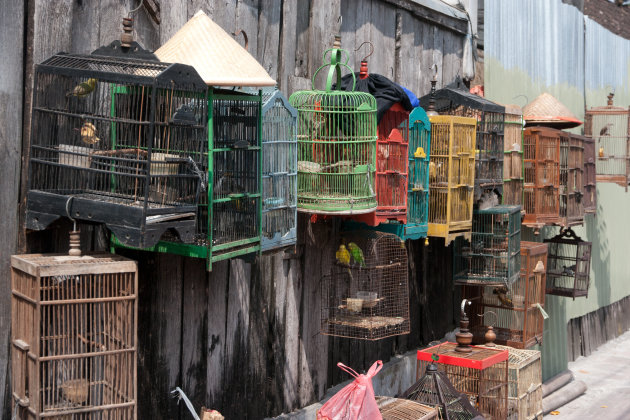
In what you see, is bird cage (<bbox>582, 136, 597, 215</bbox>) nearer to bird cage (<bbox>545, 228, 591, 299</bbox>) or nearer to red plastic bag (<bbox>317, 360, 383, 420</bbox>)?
bird cage (<bbox>545, 228, 591, 299</bbox>)

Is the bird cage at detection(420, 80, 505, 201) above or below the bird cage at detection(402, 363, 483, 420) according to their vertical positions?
above

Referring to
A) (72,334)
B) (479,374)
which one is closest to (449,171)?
(479,374)

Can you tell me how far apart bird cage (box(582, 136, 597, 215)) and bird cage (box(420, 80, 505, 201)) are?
9.29 feet

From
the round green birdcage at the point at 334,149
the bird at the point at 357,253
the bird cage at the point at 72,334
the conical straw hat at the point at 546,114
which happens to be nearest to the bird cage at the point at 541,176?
the conical straw hat at the point at 546,114

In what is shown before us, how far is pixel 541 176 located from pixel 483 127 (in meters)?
1.68

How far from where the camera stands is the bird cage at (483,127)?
780cm

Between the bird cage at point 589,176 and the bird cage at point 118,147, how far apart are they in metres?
7.27

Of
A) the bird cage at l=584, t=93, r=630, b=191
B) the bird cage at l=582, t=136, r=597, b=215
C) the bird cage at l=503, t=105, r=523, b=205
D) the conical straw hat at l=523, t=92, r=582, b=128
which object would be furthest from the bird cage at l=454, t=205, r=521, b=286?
the bird cage at l=584, t=93, r=630, b=191

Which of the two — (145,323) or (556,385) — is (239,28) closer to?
(145,323)

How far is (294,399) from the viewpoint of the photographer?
688 centimetres

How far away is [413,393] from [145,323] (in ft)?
7.52

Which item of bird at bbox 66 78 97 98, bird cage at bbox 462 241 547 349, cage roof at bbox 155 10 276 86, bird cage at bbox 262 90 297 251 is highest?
cage roof at bbox 155 10 276 86

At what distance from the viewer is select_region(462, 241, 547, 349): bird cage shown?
8797 millimetres

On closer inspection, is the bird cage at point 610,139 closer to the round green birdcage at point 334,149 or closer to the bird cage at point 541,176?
the bird cage at point 541,176
